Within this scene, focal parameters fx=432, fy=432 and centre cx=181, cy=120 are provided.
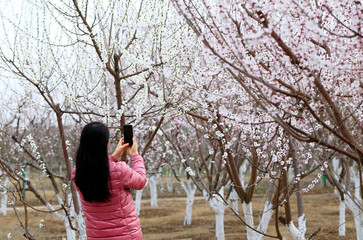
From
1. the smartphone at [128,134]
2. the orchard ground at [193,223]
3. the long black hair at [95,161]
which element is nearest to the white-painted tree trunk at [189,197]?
the orchard ground at [193,223]

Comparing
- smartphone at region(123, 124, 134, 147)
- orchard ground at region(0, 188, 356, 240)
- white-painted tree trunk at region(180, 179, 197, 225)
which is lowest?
orchard ground at region(0, 188, 356, 240)

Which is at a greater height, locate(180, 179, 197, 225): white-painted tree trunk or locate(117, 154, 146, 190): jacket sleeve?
locate(117, 154, 146, 190): jacket sleeve

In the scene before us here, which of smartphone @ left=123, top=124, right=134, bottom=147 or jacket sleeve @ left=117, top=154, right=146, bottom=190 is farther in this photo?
smartphone @ left=123, top=124, right=134, bottom=147

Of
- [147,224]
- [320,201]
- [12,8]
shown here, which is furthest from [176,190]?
[12,8]

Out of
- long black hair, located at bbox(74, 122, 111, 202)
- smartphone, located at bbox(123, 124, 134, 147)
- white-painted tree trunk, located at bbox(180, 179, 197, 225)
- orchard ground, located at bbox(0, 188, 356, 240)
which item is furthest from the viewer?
white-painted tree trunk, located at bbox(180, 179, 197, 225)

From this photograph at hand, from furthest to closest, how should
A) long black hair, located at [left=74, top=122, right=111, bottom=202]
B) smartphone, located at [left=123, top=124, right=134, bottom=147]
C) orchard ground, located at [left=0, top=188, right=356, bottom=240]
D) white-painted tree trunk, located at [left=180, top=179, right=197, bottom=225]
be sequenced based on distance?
white-painted tree trunk, located at [left=180, top=179, right=197, bottom=225], orchard ground, located at [left=0, top=188, right=356, bottom=240], smartphone, located at [left=123, top=124, right=134, bottom=147], long black hair, located at [left=74, top=122, right=111, bottom=202]

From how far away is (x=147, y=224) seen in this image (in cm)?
1772

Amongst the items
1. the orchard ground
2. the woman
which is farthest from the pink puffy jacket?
the orchard ground

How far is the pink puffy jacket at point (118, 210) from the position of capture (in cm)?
282

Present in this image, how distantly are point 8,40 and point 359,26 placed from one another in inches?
206

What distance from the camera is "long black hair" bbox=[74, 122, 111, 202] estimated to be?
276cm

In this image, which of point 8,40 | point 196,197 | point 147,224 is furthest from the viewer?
point 196,197

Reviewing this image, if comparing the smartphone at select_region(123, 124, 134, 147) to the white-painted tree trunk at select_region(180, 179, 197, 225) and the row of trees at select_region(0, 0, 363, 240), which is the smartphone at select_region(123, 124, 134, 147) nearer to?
the row of trees at select_region(0, 0, 363, 240)

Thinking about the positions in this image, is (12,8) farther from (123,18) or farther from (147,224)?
(147,224)
